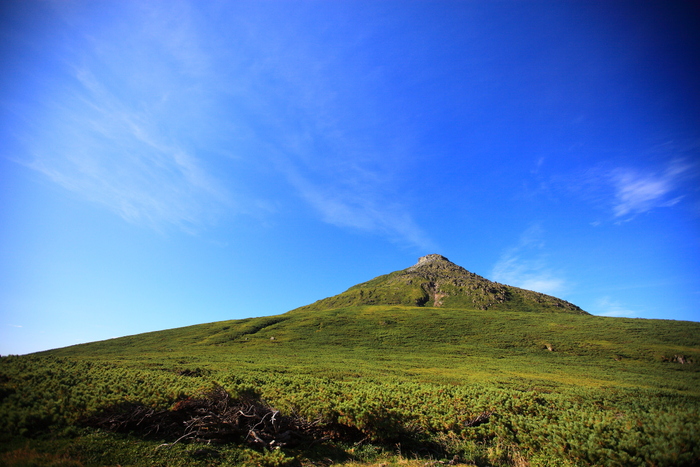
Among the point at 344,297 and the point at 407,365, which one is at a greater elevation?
the point at 344,297

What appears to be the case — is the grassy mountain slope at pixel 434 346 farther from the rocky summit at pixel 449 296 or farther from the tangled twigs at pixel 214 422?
the rocky summit at pixel 449 296

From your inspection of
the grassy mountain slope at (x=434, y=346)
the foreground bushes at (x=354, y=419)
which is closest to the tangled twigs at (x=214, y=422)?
the foreground bushes at (x=354, y=419)

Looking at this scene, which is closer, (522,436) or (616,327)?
(522,436)

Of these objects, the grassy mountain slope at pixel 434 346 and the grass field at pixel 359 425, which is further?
the grassy mountain slope at pixel 434 346

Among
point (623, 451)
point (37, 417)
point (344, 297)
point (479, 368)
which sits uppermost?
point (344, 297)

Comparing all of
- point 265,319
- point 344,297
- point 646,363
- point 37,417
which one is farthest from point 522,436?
point 344,297

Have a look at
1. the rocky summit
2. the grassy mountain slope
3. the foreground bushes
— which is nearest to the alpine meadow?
the foreground bushes

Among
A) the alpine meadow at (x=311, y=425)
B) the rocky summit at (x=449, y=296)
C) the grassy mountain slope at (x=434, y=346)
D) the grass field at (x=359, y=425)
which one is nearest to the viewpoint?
the grass field at (x=359, y=425)

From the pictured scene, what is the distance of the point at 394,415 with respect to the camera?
14.7 meters

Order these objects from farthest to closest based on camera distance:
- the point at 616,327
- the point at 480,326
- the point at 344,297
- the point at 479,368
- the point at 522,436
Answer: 1. the point at 344,297
2. the point at 480,326
3. the point at 616,327
4. the point at 479,368
5. the point at 522,436

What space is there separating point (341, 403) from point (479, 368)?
133 feet

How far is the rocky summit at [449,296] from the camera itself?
141 m

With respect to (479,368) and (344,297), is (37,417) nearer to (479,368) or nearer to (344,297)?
(479,368)

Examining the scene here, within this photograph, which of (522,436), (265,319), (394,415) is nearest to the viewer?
(522,436)
